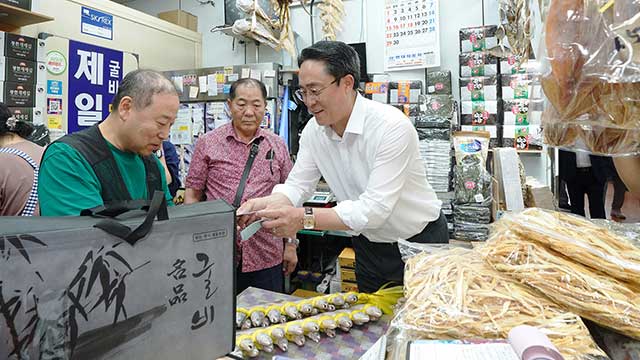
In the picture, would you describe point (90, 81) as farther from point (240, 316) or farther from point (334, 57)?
point (240, 316)

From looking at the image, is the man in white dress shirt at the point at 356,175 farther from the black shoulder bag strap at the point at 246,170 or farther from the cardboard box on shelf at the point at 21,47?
the cardboard box on shelf at the point at 21,47

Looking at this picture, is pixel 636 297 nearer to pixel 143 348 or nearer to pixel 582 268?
pixel 582 268

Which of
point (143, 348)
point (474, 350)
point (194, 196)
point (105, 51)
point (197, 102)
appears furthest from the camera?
point (197, 102)

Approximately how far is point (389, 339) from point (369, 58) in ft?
10.6

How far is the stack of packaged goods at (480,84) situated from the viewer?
2863mm

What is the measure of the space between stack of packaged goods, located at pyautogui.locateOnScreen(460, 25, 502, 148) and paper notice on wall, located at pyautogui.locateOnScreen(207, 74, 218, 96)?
2163mm

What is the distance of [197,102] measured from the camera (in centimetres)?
369

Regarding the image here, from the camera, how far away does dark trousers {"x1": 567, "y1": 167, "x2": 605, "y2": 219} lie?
1499 mm

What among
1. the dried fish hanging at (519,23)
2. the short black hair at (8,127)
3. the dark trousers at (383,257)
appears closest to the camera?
the dried fish hanging at (519,23)

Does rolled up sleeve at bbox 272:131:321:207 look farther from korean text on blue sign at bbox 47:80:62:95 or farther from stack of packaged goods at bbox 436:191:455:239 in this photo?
korean text on blue sign at bbox 47:80:62:95

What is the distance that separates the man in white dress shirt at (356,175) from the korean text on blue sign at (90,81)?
95.7 inches

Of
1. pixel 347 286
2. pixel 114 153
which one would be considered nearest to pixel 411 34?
pixel 347 286

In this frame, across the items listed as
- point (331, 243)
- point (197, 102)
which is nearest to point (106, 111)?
point (197, 102)

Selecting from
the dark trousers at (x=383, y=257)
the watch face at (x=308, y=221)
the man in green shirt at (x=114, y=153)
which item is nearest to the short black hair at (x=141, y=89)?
the man in green shirt at (x=114, y=153)
